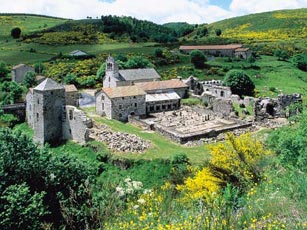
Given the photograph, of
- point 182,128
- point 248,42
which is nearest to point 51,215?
point 182,128

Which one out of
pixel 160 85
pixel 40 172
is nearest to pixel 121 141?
pixel 160 85

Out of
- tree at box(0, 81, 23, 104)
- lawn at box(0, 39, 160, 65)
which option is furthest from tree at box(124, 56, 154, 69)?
lawn at box(0, 39, 160, 65)

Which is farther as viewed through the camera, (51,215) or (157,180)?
(157,180)

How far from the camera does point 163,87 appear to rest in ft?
185

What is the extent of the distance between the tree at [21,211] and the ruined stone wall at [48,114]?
25689mm

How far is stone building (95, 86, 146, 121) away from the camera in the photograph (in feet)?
158

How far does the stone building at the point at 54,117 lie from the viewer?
4206 centimetres

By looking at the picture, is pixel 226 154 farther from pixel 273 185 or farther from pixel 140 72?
pixel 140 72

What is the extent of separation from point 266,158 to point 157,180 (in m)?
14.6

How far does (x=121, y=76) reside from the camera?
61.2 metres

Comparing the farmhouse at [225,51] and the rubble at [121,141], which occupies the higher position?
the farmhouse at [225,51]

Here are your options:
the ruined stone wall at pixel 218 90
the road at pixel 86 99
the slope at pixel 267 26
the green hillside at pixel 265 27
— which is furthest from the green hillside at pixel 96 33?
the ruined stone wall at pixel 218 90

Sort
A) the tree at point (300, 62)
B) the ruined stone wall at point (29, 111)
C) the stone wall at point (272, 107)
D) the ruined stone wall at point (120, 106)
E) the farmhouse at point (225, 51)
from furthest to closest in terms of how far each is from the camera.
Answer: the farmhouse at point (225, 51), the tree at point (300, 62), the ruined stone wall at point (29, 111), the ruined stone wall at point (120, 106), the stone wall at point (272, 107)

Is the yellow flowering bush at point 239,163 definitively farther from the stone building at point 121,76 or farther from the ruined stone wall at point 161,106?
the stone building at point 121,76
